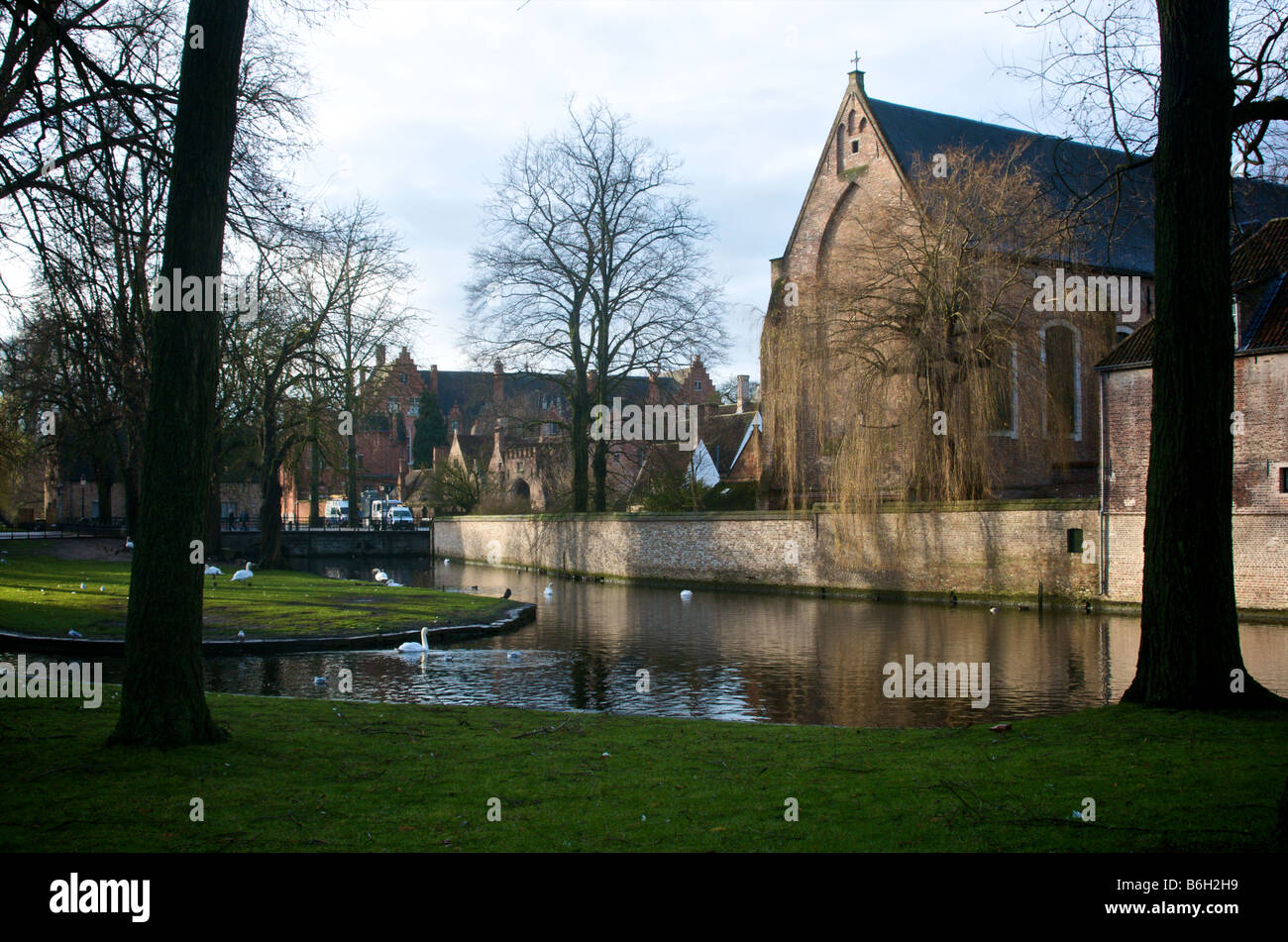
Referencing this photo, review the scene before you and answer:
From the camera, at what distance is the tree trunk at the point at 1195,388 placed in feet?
27.6

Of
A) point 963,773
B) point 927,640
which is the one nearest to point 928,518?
point 927,640

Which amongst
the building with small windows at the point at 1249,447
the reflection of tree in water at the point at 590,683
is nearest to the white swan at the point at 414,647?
the reflection of tree in water at the point at 590,683

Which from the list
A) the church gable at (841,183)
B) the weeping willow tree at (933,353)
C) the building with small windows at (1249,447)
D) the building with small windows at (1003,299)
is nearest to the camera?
the building with small windows at (1249,447)

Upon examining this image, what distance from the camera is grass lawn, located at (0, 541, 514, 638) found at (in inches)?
670

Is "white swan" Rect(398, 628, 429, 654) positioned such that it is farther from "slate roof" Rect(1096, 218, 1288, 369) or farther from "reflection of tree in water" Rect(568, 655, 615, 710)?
"slate roof" Rect(1096, 218, 1288, 369)

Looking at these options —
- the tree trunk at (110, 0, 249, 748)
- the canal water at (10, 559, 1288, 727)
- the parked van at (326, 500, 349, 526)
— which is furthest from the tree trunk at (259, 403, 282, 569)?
the parked van at (326, 500, 349, 526)

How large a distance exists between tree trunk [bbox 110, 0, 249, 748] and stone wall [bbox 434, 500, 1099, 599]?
23331 mm

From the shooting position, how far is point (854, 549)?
30141 millimetres

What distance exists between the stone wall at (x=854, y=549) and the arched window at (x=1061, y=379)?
239cm

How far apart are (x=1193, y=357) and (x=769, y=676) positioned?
8.31 metres

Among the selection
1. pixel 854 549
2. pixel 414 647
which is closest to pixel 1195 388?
pixel 414 647

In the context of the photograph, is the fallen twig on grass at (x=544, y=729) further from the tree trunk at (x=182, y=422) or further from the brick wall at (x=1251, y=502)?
the brick wall at (x=1251, y=502)
